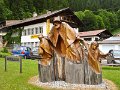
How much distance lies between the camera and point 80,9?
121 m

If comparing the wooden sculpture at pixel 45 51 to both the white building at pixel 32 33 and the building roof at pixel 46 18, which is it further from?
the white building at pixel 32 33

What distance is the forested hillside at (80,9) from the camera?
85562mm

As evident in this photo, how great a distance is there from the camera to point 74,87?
12.9 m

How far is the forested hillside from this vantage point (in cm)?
8556

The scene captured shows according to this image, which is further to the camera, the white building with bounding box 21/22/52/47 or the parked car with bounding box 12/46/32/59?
the white building with bounding box 21/22/52/47

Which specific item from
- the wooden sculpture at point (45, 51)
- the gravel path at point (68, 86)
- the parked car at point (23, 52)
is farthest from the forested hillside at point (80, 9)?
the gravel path at point (68, 86)

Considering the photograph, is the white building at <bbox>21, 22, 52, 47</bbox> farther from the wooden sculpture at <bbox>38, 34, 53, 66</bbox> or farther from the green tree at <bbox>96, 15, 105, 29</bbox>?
the green tree at <bbox>96, 15, 105, 29</bbox>

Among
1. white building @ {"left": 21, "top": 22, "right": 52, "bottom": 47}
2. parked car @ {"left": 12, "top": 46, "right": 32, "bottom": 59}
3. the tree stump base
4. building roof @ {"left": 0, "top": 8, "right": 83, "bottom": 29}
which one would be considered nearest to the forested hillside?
white building @ {"left": 21, "top": 22, "right": 52, "bottom": 47}

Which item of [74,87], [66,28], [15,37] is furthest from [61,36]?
[15,37]

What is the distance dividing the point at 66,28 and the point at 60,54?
4.01ft

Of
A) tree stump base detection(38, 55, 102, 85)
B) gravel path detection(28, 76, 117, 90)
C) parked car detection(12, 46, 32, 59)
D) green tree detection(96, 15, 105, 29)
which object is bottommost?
gravel path detection(28, 76, 117, 90)

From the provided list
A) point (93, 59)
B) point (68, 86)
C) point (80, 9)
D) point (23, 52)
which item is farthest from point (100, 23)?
point (68, 86)

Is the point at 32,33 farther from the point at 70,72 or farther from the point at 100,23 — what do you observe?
the point at 100,23

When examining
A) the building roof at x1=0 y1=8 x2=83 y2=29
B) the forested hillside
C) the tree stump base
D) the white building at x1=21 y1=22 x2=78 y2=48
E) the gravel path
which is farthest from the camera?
the forested hillside
